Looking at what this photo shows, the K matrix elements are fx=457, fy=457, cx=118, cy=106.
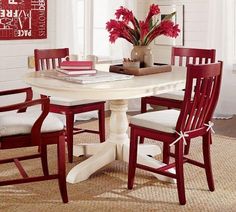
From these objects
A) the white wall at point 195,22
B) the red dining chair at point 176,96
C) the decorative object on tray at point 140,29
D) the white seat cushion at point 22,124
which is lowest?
the white seat cushion at point 22,124

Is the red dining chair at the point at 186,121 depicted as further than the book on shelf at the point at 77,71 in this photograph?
No

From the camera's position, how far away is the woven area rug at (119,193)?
2797 millimetres

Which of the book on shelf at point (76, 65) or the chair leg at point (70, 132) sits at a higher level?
the book on shelf at point (76, 65)

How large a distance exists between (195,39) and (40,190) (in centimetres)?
338

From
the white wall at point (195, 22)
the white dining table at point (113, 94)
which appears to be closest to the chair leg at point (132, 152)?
the white dining table at point (113, 94)

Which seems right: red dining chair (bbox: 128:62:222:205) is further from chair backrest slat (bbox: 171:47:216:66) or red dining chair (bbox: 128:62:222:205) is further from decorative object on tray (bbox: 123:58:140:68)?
chair backrest slat (bbox: 171:47:216:66)

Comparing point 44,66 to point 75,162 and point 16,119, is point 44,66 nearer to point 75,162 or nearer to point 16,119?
point 75,162

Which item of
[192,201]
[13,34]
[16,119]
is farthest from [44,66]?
[192,201]

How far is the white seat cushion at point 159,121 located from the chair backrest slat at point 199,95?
0.07 meters

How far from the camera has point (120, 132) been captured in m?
3.44

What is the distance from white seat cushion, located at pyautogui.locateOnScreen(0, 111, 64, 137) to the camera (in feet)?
8.66

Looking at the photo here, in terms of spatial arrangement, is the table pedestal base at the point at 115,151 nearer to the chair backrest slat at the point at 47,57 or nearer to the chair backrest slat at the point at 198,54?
the chair backrest slat at the point at 47,57

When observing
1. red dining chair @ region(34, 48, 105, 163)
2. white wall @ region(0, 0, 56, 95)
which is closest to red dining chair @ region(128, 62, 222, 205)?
red dining chair @ region(34, 48, 105, 163)

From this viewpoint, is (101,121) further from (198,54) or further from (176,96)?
(198,54)
